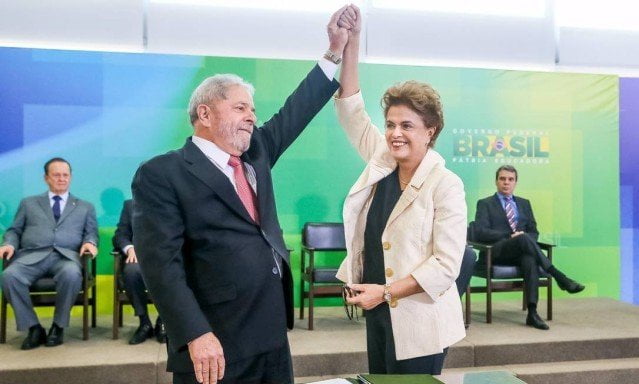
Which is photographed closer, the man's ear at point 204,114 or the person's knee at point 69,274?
the man's ear at point 204,114

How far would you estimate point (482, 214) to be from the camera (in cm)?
509

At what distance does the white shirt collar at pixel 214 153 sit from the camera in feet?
5.82

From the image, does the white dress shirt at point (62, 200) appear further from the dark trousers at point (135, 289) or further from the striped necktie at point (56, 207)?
the dark trousers at point (135, 289)

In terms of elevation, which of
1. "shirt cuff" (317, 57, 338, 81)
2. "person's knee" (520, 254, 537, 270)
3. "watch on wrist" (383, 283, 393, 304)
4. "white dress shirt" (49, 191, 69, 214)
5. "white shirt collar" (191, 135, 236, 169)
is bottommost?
"person's knee" (520, 254, 537, 270)

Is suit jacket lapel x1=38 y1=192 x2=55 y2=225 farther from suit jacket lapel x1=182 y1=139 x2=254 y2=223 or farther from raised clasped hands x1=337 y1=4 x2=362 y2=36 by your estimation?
raised clasped hands x1=337 y1=4 x2=362 y2=36

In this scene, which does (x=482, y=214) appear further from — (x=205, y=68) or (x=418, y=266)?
(x=418, y=266)

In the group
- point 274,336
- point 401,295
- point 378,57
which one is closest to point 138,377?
point 274,336

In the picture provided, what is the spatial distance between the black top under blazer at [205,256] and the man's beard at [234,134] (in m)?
0.10

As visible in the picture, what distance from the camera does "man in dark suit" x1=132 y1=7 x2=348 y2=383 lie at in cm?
160

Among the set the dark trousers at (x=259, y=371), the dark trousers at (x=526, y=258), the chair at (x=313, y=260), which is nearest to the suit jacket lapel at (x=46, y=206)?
the chair at (x=313, y=260)

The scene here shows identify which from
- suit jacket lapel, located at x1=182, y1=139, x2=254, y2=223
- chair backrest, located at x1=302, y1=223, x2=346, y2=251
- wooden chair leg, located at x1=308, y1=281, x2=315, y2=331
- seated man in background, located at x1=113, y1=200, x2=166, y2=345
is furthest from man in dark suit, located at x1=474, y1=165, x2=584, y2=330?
suit jacket lapel, located at x1=182, y1=139, x2=254, y2=223

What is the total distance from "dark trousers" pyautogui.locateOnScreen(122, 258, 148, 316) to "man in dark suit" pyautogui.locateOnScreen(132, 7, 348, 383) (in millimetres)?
2529

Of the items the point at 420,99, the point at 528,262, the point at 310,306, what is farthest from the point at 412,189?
the point at 528,262

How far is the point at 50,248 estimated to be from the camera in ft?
14.1
